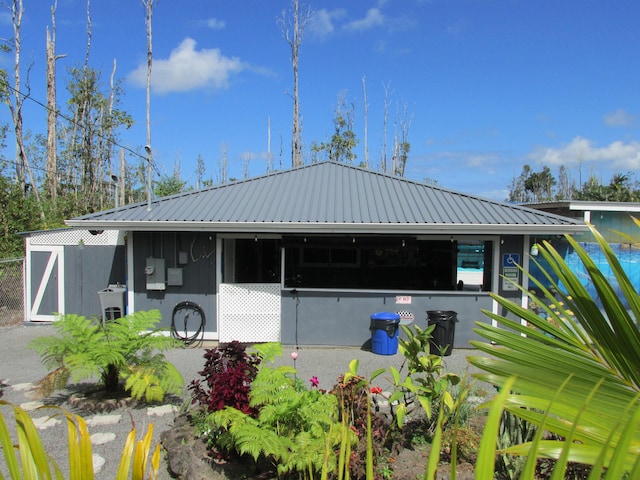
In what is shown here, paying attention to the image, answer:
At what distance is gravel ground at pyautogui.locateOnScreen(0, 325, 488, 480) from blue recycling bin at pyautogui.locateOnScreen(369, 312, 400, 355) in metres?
0.16

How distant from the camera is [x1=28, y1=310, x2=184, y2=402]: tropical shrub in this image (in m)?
5.02

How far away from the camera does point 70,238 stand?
35.3 feet

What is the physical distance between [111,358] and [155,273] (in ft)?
14.3

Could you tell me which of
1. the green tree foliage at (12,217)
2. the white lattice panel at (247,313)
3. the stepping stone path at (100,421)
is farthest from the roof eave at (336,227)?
the green tree foliage at (12,217)

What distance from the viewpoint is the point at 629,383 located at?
1580 millimetres

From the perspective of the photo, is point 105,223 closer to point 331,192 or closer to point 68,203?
point 331,192

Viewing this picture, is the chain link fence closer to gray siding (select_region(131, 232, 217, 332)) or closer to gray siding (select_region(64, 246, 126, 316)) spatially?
gray siding (select_region(64, 246, 126, 316))

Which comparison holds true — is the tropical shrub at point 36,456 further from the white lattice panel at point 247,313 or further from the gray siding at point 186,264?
the gray siding at point 186,264

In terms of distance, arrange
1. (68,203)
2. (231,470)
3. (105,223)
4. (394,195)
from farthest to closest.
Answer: (68,203)
(394,195)
(105,223)
(231,470)

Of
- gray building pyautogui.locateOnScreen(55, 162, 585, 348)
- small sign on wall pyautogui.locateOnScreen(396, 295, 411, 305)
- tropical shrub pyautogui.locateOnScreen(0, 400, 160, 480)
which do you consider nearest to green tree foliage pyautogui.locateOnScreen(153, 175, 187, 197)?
gray building pyautogui.locateOnScreen(55, 162, 585, 348)

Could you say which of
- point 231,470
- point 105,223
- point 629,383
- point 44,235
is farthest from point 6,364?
point 629,383

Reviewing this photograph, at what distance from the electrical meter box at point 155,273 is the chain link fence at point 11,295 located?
4260mm

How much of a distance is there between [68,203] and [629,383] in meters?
21.1

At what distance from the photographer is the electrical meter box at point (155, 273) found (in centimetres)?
915
